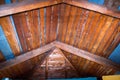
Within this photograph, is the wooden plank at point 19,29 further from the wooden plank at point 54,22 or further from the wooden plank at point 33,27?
the wooden plank at point 54,22

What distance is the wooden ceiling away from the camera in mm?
3363

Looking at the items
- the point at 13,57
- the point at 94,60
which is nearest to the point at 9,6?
the point at 13,57

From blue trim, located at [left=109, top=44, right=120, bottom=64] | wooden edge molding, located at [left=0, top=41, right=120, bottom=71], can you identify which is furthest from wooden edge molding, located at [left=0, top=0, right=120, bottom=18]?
wooden edge molding, located at [left=0, top=41, right=120, bottom=71]

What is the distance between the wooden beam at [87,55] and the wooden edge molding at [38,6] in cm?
194

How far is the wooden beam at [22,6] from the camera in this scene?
9.96 ft

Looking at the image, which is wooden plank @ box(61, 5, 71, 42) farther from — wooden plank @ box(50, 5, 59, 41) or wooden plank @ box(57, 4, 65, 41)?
wooden plank @ box(50, 5, 59, 41)

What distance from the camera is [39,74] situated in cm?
631

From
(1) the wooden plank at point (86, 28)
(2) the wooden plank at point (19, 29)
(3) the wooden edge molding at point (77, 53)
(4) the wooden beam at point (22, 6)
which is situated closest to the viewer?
(4) the wooden beam at point (22, 6)

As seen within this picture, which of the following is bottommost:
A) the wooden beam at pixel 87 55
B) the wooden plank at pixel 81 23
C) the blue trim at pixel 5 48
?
the wooden beam at pixel 87 55

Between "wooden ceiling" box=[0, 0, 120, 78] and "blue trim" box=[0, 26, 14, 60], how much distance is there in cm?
8

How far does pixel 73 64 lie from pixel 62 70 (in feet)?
1.81

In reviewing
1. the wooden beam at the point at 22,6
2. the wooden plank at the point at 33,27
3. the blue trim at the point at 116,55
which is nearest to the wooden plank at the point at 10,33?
the wooden beam at the point at 22,6

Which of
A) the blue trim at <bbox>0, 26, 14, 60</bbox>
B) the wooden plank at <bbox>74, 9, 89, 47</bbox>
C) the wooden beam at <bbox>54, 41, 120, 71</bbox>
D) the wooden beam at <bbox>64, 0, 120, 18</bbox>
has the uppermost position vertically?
the wooden beam at <bbox>64, 0, 120, 18</bbox>

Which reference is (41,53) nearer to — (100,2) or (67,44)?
(67,44)
